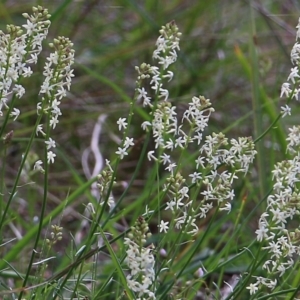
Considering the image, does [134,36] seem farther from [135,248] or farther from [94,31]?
[135,248]

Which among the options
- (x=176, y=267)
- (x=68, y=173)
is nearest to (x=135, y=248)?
(x=176, y=267)

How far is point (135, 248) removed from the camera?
0.65m

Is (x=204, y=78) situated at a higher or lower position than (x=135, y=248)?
higher

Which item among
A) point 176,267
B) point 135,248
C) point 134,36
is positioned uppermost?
point 134,36

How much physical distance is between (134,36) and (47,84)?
178 centimetres

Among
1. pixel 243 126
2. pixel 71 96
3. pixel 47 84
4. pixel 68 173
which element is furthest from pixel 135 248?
pixel 243 126

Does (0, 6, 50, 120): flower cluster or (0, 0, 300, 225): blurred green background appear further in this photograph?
(0, 0, 300, 225): blurred green background

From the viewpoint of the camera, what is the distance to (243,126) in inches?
92.5

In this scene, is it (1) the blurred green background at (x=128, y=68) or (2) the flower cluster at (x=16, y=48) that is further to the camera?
(1) the blurred green background at (x=128, y=68)

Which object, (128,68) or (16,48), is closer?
(16,48)

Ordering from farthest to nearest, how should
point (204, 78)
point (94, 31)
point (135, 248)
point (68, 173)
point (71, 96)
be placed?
point (94, 31)
point (204, 78)
point (71, 96)
point (68, 173)
point (135, 248)

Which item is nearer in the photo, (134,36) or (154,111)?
(154,111)

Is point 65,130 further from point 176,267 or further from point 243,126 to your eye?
point 176,267

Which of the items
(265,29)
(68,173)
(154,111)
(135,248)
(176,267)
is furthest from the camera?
(265,29)
